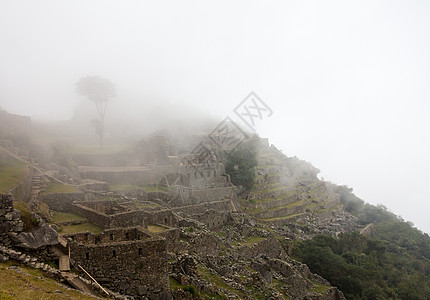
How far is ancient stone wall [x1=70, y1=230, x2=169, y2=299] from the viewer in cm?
1037

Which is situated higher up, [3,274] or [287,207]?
[3,274]

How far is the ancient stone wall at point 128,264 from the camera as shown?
10.4 metres

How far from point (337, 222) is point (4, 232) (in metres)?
43.1

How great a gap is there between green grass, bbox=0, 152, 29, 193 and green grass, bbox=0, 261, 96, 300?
829cm

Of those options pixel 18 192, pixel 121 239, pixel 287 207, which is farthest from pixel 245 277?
pixel 287 207

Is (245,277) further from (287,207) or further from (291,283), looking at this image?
(287,207)

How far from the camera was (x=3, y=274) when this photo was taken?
303 inches

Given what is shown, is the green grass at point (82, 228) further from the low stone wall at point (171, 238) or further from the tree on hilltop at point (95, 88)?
the tree on hilltop at point (95, 88)

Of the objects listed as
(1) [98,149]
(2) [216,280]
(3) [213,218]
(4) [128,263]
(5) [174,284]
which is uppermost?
(4) [128,263]

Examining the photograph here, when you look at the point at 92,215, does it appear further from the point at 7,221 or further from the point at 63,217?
the point at 7,221

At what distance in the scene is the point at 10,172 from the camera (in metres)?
20.5

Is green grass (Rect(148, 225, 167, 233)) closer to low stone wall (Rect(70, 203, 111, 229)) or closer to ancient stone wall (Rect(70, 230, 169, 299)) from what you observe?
low stone wall (Rect(70, 203, 111, 229))

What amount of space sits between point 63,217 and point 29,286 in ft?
29.0

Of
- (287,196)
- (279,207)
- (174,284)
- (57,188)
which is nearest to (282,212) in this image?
(279,207)
